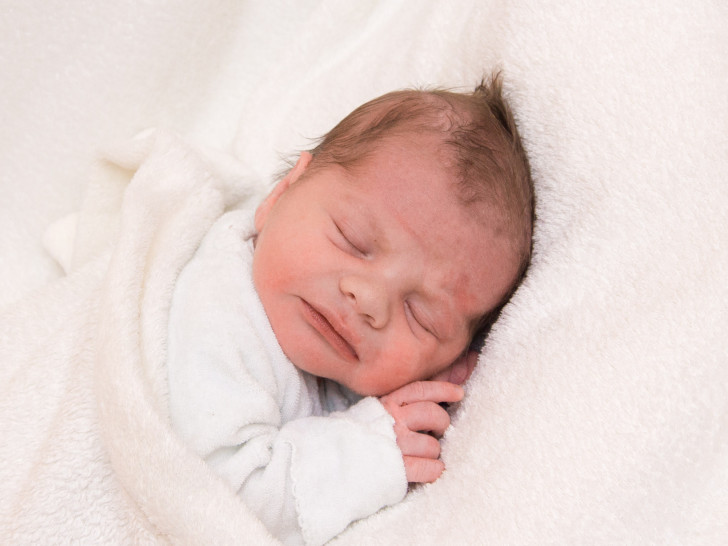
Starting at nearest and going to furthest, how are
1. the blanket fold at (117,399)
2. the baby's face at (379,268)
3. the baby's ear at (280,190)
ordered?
the blanket fold at (117,399), the baby's face at (379,268), the baby's ear at (280,190)

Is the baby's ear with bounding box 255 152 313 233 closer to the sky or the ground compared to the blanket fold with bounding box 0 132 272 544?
closer to the sky

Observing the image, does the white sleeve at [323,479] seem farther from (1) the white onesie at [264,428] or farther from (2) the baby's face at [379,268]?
(2) the baby's face at [379,268]

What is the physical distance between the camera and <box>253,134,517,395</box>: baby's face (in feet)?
3.95

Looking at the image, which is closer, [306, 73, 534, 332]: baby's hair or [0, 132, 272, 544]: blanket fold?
[0, 132, 272, 544]: blanket fold

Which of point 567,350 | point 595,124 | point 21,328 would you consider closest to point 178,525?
point 21,328

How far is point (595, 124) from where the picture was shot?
1.33 metres

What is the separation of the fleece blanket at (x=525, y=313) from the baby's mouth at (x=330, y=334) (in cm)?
26

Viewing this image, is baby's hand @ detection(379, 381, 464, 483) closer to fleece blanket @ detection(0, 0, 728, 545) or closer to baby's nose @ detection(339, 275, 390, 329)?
fleece blanket @ detection(0, 0, 728, 545)

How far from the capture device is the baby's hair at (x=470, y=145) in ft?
4.17

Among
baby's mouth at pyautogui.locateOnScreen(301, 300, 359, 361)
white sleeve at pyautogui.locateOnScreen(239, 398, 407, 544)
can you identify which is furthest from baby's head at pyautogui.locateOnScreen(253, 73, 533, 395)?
white sleeve at pyautogui.locateOnScreen(239, 398, 407, 544)

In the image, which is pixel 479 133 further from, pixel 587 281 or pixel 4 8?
pixel 4 8

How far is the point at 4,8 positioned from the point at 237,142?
24.6 inches

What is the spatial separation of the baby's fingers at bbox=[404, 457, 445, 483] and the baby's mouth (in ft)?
0.67

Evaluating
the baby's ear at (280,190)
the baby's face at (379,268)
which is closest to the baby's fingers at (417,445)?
the baby's face at (379,268)
